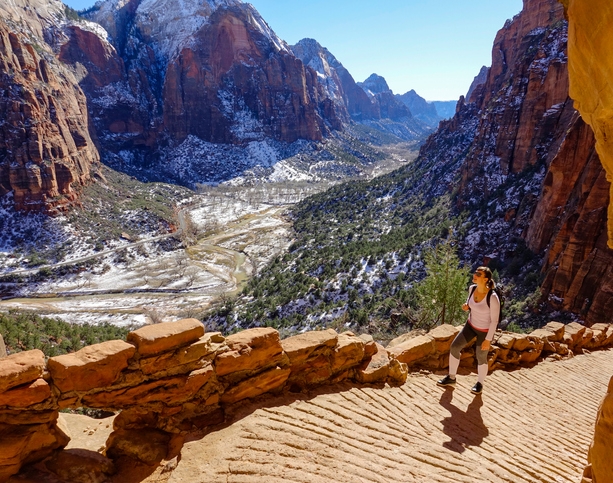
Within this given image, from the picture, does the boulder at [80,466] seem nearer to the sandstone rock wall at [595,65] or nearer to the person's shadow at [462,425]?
the person's shadow at [462,425]

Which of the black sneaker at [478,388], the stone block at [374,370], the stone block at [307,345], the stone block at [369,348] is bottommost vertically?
the black sneaker at [478,388]

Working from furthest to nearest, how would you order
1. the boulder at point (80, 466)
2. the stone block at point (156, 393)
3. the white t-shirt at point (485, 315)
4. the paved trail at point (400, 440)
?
the white t-shirt at point (485, 315)
the stone block at point (156, 393)
the paved trail at point (400, 440)
the boulder at point (80, 466)

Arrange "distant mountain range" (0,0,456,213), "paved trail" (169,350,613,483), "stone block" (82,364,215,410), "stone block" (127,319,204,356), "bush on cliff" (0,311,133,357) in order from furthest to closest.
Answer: "distant mountain range" (0,0,456,213) < "bush on cliff" (0,311,133,357) < "stone block" (127,319,204,356) < "stone block" (82,364,215,410) < "paved trail" (169,350,613,483)

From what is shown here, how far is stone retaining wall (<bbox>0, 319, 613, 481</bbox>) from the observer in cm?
458

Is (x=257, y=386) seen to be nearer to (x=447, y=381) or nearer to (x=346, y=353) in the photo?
(x=346, y=353)

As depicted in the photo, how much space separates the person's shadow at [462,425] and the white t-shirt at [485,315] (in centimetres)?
153

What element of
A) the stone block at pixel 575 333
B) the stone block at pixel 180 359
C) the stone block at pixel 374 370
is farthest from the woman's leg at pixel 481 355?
the stone block at pixel 575 333

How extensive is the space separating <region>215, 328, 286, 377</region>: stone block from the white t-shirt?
3.89 meters

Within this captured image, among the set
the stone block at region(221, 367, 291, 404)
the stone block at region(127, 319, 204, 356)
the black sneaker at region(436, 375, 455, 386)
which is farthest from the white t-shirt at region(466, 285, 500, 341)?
the stone block at region(127, 319, 204, 356)

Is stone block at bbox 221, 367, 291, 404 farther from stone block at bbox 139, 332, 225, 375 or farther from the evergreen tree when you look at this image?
the evergreen tree

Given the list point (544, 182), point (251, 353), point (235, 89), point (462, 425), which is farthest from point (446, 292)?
point (235, 89)

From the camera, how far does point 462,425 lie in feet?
21.2

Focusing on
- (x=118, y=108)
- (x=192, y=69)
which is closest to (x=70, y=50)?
(x=118, y=108)

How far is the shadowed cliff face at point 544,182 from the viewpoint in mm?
19125
